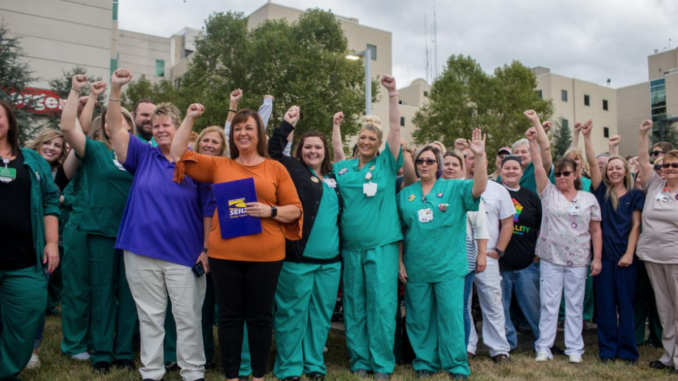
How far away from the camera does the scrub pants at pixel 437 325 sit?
15.6 feet

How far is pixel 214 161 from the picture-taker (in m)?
4.03

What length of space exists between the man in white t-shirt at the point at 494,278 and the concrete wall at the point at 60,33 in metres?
27.8

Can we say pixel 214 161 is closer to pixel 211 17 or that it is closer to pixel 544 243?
pixel 544 243

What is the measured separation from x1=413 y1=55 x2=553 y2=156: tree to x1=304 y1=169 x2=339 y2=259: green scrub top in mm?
24663

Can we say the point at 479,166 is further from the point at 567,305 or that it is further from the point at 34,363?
the point at 34,363

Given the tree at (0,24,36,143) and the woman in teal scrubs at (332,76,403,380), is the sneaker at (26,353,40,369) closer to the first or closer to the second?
the woman in teal scrubs at (332,76,403,380)

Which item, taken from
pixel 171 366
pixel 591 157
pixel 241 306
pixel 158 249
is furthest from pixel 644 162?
pixel 171 366

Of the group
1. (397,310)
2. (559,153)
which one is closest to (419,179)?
(397,310)

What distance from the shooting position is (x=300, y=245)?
459 cm

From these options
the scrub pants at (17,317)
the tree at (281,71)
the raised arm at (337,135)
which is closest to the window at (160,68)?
the tree at (281,71)

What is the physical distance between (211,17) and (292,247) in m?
23.4

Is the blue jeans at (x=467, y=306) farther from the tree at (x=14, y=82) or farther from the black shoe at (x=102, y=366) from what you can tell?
the tree at (x=14, y=82)

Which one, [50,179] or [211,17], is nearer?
[50,179]

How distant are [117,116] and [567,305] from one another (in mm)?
4778
